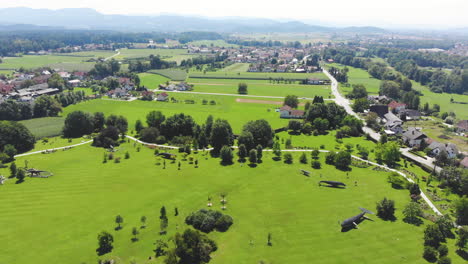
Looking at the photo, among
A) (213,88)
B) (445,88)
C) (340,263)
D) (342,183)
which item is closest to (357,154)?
(342,183)

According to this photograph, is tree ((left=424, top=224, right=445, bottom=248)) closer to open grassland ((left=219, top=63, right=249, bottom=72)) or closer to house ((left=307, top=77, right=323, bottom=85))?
house ((left=307, top=77, right=323, bottom=85))

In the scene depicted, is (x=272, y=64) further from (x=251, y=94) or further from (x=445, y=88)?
(x=445, y=88)

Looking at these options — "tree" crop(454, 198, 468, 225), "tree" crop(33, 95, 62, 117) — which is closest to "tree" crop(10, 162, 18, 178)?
"tree" crop(33, 95, 62, 117)

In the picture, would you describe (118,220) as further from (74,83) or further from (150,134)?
(74,83)

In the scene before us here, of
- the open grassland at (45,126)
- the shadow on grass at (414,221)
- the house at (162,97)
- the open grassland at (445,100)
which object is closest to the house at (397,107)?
the open grassland at (445,100)

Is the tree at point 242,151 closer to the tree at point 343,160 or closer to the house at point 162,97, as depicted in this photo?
the tree at point 343,160
